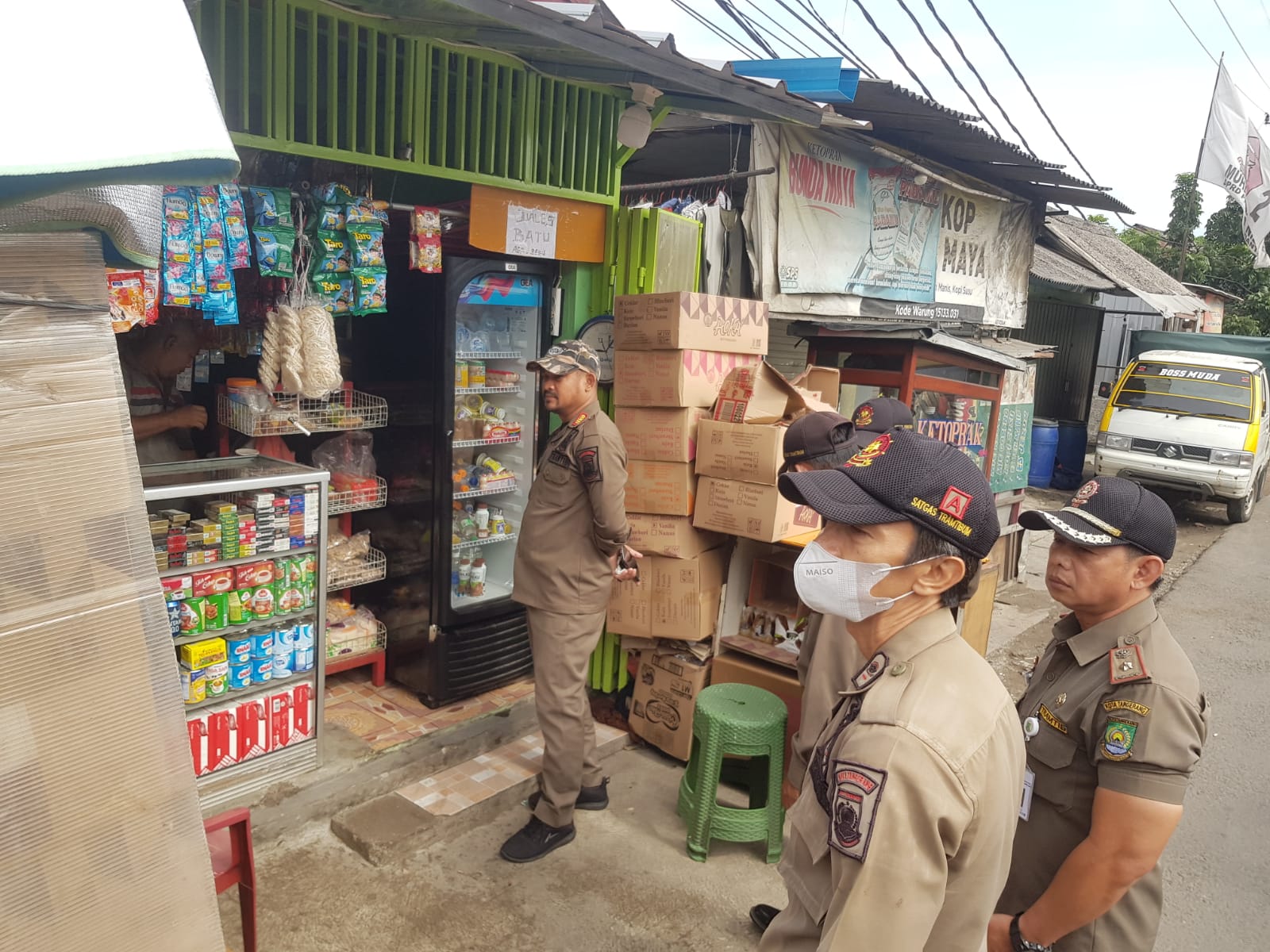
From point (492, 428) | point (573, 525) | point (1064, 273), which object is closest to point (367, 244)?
point (492, 428)

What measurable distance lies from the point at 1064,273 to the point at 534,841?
1113cm

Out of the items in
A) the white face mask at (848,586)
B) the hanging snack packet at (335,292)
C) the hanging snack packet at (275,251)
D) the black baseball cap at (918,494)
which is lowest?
the white face mask at (848,586)

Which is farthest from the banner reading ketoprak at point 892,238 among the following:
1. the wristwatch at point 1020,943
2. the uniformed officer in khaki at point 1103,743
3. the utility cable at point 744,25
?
the wristwatch at point 1020,943

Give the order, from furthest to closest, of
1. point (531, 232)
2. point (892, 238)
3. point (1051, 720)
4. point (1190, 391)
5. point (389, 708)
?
point (1190, 391)
point (892, 238)
point (389, 708)
point (531, 232)
point (1051, 720)

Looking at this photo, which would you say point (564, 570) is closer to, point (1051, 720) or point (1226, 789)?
point (1051, 720)

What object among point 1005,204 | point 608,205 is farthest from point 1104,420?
point 608,205

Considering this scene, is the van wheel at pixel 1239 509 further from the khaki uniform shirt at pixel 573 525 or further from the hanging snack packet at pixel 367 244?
the hanging snack packet at pixel 367 244

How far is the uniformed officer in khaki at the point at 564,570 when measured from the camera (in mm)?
3938

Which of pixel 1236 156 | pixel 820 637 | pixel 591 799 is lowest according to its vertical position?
pixel 591 799

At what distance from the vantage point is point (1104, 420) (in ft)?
42.3

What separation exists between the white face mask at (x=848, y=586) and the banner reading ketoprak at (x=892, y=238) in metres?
4.77

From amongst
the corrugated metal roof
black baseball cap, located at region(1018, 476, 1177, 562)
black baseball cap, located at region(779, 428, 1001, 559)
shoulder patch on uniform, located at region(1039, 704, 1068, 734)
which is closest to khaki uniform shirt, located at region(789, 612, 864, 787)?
shoulder patch on uniform, located at region(1039, 704, 1068, 734)

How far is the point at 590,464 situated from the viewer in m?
3.86

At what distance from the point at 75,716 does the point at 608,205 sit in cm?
414
